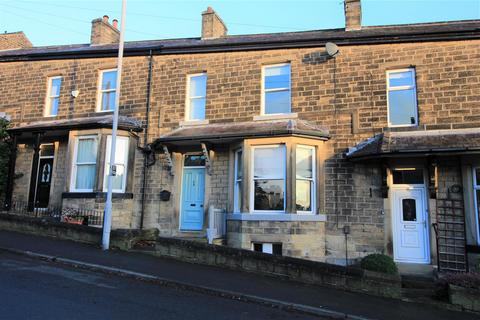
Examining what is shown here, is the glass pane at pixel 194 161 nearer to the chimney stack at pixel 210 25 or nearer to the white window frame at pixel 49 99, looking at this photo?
the chimney stack at pixel 210 25

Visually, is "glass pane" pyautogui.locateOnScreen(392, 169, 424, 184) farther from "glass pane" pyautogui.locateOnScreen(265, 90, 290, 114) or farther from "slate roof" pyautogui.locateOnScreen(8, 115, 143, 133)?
"slate roof" pyautogui.locateOnScreen(8, 115, 143, 133)

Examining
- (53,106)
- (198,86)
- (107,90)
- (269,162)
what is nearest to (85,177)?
(107,90)

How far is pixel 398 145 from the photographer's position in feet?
34.9

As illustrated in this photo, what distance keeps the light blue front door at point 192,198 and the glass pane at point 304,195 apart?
3.26 meters

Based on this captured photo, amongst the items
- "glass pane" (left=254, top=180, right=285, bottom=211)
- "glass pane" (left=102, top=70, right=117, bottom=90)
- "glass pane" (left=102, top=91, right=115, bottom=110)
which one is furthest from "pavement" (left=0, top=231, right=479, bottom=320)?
"glass pane" (left=102, top=70, right=117, bottom=90)

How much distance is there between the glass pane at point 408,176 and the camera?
11.3 meters

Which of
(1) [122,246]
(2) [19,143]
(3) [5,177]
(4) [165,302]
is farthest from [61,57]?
(4) [165,302]

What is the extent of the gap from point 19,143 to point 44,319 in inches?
471

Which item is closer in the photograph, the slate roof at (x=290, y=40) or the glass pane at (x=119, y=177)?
the slate roof at (x=290, y=40)

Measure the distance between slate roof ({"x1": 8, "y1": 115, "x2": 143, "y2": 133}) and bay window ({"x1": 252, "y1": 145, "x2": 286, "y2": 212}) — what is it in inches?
175

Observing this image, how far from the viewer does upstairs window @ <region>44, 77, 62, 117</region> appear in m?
15.3

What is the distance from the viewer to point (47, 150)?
15172 millimetres

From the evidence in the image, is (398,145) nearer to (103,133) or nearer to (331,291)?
(331,291)

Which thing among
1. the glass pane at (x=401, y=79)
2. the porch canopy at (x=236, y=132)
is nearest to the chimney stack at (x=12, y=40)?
the porch canopy at (x=236, y=132)
